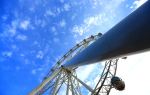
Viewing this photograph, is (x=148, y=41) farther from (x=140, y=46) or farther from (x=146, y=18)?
(x=146, y=18)

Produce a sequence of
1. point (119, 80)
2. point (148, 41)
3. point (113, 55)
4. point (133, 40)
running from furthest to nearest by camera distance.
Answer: point (119, 80) → point (113, 55) → point (133, 40) → point (148, 41)

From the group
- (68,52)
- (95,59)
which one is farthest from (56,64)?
(95,59)

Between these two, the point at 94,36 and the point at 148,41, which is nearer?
the point at 148,41

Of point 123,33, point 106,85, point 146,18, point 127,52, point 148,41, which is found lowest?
point 148,41

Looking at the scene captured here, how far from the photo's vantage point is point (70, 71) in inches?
848

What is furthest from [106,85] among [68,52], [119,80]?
[68,52]

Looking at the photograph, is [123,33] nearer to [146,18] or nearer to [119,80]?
[146,18]

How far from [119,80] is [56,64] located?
65.3 feet

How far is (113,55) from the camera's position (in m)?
3.12

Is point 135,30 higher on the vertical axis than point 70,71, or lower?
lower

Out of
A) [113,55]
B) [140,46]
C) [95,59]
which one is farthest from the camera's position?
[95,59]

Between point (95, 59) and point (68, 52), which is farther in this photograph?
point (68, 52)

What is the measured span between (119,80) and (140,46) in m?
18.7

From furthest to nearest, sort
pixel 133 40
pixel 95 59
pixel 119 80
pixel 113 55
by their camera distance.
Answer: pixel 119 80 → pixel 95 59 → pixel 113 55 → pixel 133 40
